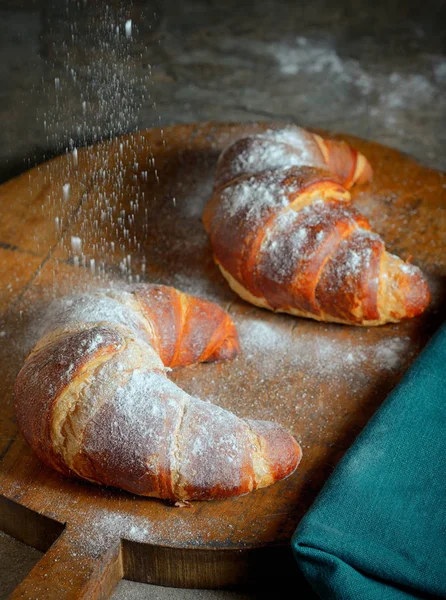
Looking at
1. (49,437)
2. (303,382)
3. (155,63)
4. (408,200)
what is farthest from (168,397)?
(155,63)

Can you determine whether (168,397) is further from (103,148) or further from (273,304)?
(103,148)

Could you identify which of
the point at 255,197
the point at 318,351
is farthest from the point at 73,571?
the point at 255,197

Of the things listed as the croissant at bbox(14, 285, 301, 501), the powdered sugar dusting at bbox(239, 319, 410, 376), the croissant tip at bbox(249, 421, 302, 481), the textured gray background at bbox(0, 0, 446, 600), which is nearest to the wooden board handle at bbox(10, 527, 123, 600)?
the croissant at bbox(14, 285, 301, 501)

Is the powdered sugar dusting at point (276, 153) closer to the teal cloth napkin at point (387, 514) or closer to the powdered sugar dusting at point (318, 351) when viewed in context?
the powdered sugar dusting at point (318, 351)

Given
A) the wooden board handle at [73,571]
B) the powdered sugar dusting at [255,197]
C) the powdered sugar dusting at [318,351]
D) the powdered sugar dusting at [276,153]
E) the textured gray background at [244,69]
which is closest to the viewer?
the wooden board handle at [73,571]

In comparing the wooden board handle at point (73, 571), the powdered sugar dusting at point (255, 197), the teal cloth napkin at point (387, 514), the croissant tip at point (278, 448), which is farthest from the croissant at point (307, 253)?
the wooden board handle at point (73, 571)

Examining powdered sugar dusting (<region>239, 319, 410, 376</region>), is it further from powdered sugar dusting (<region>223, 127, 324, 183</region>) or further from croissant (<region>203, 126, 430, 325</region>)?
powdered sugar dusting (<region>223, 127, 324, 183</region>)
